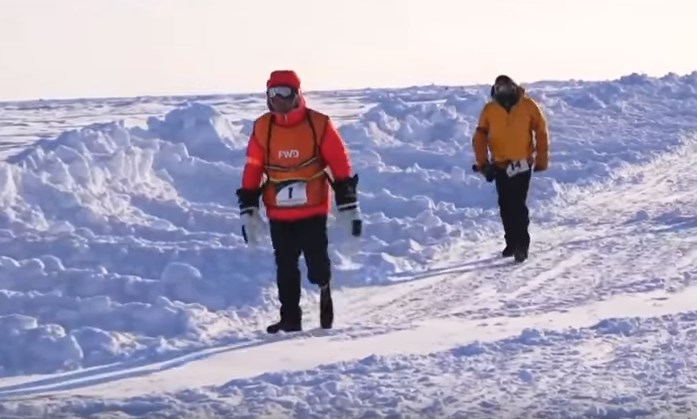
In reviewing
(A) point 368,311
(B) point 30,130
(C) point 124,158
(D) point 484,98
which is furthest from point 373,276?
(B) point 30,130

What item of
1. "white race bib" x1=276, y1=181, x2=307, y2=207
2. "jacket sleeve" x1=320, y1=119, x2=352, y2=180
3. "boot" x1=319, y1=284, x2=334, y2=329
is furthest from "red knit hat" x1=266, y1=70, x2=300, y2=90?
"boot" x1=319, y1=284, x2=334, y2=329

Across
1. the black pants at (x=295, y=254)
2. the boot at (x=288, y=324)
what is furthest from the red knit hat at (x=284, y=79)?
the boot at (x=288, y=324)

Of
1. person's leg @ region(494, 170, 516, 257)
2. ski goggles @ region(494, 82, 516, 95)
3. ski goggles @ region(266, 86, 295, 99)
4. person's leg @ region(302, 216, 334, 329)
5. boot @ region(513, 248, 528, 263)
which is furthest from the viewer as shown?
person's leg @ region(494, 170, 516, 257)

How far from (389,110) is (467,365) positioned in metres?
16.6

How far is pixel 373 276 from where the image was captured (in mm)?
9617

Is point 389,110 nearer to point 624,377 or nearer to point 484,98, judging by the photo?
point 484,98

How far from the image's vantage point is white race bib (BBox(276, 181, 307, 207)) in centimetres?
761

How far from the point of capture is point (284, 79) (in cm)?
743

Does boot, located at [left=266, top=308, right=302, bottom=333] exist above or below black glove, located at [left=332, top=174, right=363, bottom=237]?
below

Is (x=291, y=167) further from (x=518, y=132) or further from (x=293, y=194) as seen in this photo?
(x=518, y=132)

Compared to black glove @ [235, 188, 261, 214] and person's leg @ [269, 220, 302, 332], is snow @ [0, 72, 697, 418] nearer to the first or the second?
person's leg @ [269, 220, 302, 332]

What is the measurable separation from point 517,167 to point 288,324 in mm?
3619

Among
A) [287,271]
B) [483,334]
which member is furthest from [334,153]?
[483,334]

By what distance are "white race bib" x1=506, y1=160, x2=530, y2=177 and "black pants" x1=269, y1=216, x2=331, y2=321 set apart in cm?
333
